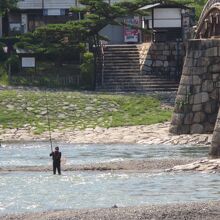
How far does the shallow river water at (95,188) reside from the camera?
104 ft

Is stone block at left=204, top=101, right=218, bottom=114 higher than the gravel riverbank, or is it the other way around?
the gravel riverbank

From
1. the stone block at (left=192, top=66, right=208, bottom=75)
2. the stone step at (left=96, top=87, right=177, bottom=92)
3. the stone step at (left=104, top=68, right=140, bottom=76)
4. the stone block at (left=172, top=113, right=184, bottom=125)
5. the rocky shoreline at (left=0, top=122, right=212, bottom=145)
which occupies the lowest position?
the rocky shoreline at (left=0, top=122, right=212, bottom=145)

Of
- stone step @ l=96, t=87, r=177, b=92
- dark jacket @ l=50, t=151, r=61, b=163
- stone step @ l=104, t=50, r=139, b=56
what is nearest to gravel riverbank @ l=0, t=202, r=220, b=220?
dark jacket @ l=50, t=151, r=61, b=163

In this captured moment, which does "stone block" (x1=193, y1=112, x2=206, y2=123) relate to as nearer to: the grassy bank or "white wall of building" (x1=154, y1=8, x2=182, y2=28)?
the grassy bank

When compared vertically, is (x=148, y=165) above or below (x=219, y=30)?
below

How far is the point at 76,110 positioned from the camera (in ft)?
206

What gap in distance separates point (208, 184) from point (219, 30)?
76.6 feet

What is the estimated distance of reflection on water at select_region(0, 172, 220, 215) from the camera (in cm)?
3175

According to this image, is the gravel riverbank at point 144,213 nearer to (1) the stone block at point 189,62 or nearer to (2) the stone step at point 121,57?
(1) the stone block at point 189,62

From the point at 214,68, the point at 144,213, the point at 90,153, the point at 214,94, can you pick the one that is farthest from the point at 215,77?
the point at 144,213

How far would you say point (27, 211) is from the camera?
30.1 metres

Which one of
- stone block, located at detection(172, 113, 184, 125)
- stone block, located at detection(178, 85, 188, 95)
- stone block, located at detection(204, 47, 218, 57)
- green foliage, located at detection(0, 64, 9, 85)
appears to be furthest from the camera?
green foliage, located at detection(0, 64, 9, 85)

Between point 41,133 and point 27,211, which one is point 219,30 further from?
point 27,211

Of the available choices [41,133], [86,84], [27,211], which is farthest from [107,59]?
[27,211]
